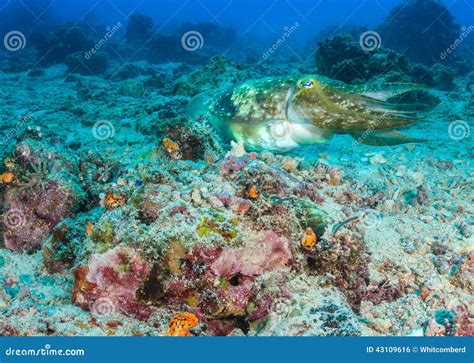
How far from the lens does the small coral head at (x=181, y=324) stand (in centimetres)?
301

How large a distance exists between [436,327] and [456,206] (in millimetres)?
2335

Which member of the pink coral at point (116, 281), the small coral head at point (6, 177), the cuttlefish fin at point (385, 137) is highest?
the cuttlefish fin at point (385, 137)

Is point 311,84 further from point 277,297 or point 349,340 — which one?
point 349,340

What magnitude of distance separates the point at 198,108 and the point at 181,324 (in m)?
4.87

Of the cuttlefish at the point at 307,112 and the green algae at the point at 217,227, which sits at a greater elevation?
the cuttlefish at the point at 307,112

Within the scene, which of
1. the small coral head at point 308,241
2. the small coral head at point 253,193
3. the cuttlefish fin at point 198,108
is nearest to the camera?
the small coral head at point 308,241

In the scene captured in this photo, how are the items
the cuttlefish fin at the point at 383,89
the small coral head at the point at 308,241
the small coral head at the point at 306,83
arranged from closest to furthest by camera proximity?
1. the small coral head at the point at 308,241
2. the cuttlefish fin at the point at 383,89
3. the small coral head at the point at 306,83

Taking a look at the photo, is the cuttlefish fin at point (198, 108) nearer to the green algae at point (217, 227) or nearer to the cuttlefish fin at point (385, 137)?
the cuttlefish fin at point (385, 137)

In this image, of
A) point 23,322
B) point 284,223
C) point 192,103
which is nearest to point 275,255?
point 284,223

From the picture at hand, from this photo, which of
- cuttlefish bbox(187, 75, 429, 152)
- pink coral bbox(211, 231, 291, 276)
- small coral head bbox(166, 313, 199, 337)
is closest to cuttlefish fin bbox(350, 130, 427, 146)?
cuttlefish bbox(187, 75, 429, 152)

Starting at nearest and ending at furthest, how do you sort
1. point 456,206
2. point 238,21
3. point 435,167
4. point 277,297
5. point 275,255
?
1. point 277,297
2. point 275,255
3. point 456,206
4. point 435,167
5. point 238,21

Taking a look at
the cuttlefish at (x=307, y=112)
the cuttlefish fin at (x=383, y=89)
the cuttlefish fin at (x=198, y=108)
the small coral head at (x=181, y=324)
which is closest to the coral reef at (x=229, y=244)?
the small coral head at (x=181, y=324)

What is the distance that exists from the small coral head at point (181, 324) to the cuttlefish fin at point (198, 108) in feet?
14.5

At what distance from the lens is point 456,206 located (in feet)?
15.6
